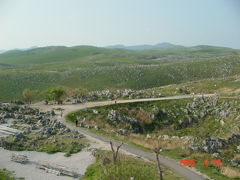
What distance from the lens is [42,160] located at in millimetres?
31781

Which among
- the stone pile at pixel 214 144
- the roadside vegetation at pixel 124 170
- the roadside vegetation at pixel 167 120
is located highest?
the roadside vegetation at pixel 124 170

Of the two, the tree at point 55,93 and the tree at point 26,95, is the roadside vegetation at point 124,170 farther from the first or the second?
the tree at point 26,95

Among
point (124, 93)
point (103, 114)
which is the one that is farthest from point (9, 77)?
point (103, 114)

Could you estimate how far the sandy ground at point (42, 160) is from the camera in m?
27.0

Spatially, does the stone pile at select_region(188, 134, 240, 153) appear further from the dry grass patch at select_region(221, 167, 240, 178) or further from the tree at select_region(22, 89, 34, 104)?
the tree at select_region(22, 89, 34, 104)

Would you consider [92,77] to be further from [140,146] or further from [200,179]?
[200,179]

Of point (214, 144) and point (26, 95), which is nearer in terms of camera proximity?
point (214, 144)

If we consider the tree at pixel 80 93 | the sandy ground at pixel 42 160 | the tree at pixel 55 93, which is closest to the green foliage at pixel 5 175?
the sandy ground at pixel 42 160

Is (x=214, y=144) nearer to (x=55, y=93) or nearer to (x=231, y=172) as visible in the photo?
(x=231, y=172)

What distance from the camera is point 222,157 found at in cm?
3164

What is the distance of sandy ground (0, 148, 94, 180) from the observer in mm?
27047

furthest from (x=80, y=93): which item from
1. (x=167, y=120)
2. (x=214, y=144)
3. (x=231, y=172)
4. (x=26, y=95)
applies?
(x=231, y=172)

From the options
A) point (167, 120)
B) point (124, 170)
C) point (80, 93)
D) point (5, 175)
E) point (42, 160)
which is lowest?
point (167, 120)

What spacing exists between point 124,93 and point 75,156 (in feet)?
142
